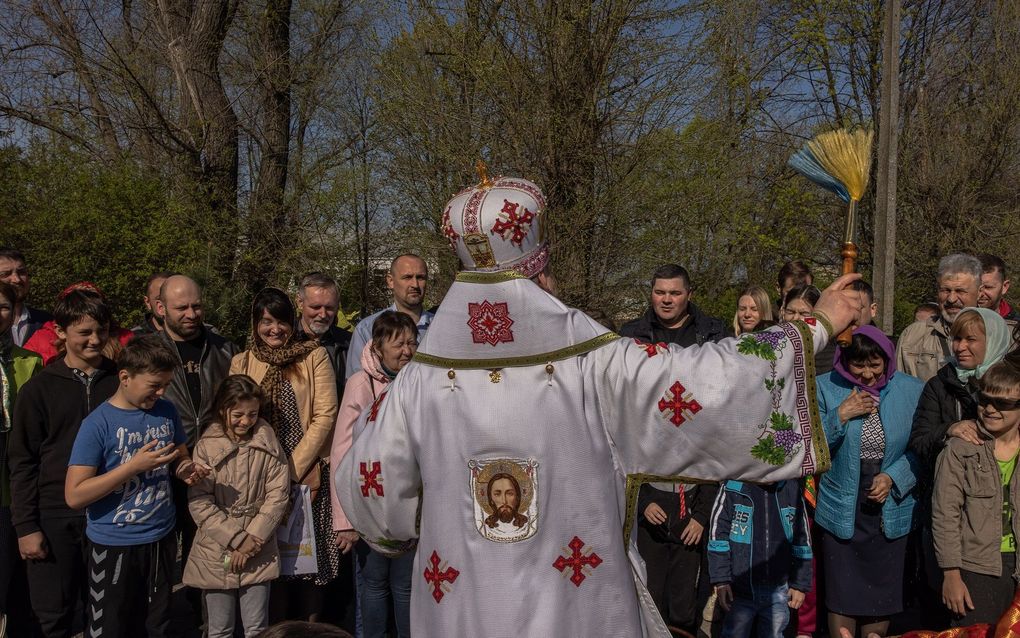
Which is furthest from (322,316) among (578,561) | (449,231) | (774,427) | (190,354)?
(774,427)

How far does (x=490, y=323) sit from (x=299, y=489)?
2.39m

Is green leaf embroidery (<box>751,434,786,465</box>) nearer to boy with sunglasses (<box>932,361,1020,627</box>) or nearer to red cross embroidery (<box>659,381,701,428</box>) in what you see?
red cross embroidery (<box>659,381,701,428</box>)

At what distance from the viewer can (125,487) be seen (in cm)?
432

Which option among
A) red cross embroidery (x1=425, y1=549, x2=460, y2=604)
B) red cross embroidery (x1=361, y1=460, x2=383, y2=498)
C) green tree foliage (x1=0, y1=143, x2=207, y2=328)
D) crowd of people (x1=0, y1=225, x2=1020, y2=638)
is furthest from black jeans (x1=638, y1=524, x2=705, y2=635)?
green tree foliage (x1=0, y1=143, x2=207, y2=328)

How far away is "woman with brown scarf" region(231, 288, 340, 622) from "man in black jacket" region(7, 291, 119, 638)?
2.68ft

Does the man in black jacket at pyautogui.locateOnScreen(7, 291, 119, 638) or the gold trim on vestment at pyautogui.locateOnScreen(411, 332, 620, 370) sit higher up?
the gold trim on vestment at pyautogui.locateOnScreen(411, 332, 620, 370)

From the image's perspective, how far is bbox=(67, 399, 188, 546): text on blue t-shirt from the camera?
13.8 ft

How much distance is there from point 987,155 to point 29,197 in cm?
1436

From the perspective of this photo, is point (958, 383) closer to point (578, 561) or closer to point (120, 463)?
point (578, 561)

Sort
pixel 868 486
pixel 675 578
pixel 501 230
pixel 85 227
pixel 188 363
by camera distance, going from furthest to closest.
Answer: pixel 85 227 → pixel 675 578 → pixel 188 363 → pixel 868 486 → pixel 501 230

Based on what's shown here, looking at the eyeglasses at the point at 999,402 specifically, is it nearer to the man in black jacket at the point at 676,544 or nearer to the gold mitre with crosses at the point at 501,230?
the man in black jacket at the point at 676,544

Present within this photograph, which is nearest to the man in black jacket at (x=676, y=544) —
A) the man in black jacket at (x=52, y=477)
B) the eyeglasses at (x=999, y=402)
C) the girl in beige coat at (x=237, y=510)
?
the eyeglasses at (x=999, y=402)

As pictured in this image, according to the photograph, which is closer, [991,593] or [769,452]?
[769,452]

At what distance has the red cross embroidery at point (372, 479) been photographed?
2961 mm
